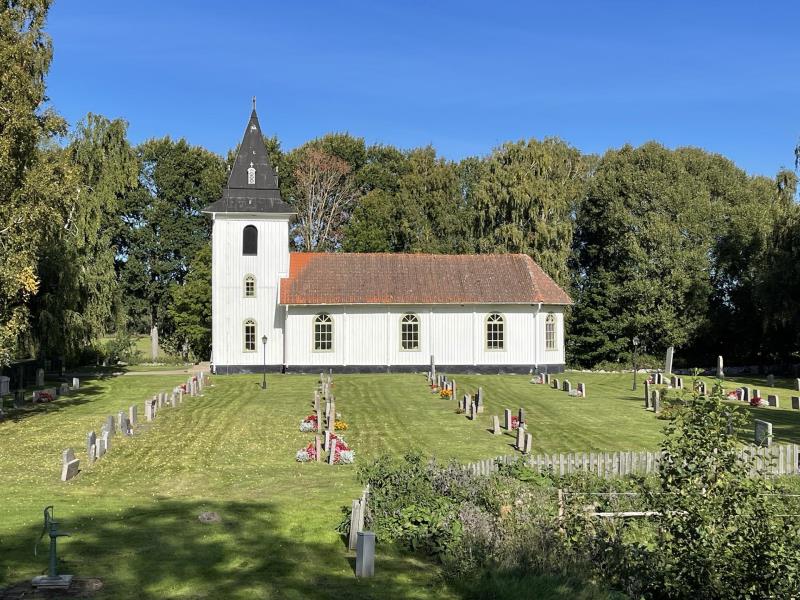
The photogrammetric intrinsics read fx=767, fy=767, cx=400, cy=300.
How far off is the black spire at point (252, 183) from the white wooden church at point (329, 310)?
0.06 m

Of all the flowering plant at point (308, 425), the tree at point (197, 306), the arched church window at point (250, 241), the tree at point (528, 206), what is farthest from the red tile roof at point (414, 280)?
the flowering plant at point (308, 425)

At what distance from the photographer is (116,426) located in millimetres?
29391

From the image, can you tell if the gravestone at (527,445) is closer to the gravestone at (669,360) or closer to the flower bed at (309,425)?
the flower bed at (309,425)

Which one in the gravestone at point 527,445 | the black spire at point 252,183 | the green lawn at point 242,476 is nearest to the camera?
the green lawn at point 242,476

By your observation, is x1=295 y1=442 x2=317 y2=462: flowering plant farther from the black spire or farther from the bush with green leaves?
the black spire

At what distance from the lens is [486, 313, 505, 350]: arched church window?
49.4 metres

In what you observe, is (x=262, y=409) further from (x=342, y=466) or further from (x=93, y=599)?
(x=93, y=599)

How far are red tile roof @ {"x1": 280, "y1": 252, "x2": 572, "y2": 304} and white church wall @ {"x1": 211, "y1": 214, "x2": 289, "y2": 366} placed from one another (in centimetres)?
160

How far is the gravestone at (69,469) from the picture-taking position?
21266 mm

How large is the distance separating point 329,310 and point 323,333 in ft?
5.00

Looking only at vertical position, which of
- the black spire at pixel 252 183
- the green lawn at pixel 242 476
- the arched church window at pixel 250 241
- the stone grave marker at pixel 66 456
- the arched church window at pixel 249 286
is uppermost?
the black spire at pixel 252 183

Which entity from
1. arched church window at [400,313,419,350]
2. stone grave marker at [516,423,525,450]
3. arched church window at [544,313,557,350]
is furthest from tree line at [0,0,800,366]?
stone grave marker at [516,423,525,450]

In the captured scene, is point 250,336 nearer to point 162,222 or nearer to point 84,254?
point 84,254

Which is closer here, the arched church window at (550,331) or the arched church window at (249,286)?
the arched church window at (249,286)
